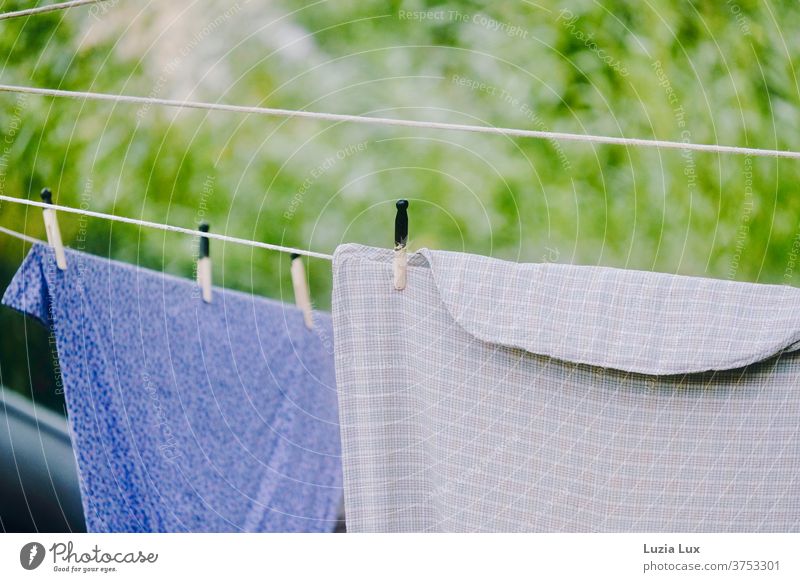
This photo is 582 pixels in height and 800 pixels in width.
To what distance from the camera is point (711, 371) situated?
53 cm

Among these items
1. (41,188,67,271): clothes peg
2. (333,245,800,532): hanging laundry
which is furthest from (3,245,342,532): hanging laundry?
(333,245,800,532): hanging laundry

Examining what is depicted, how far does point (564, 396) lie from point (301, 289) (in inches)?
16.8

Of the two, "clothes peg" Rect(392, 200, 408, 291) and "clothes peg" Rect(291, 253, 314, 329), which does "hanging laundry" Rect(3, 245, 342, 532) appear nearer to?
Answer: "clothes peg" Rect(291, 253, 314, 329)

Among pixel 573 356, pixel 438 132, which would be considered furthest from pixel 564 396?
pixel 438 132

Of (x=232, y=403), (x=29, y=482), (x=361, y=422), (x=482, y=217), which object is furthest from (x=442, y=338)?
(x=482, y=217)

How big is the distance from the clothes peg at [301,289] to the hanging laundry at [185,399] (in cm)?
1

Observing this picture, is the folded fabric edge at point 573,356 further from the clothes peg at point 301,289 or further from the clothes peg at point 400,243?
the clothes peg at point 301,289

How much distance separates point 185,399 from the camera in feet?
2.55

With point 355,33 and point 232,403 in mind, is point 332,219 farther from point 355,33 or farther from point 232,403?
point 232,403
